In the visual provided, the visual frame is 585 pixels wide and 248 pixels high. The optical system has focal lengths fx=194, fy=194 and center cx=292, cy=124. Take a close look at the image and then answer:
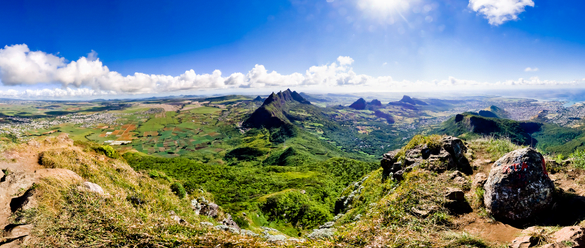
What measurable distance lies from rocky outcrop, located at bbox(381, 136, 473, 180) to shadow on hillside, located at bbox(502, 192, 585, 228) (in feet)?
21.5

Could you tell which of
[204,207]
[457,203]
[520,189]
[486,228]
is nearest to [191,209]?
[204,207]

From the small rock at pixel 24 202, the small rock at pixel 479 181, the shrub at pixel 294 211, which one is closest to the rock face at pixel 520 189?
the small rock at pixel 479 181

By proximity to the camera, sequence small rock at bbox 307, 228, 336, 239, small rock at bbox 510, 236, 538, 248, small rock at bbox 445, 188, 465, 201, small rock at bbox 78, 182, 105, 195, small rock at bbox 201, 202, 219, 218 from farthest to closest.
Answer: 1. small rock at bbox 201, 202, 219, 218
2. small rock at bbox 307, 228, 336, 239
3. small rock at bbox 78, 182, 105, 195
4. small rock at bbox 445, 188, 465, 201
5. small rock at bbox 510, 236, 538, 248

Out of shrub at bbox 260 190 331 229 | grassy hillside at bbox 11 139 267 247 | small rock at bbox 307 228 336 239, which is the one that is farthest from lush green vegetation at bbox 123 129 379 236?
small rock at bbox 307 228 336 239

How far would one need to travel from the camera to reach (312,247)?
30.1 ft

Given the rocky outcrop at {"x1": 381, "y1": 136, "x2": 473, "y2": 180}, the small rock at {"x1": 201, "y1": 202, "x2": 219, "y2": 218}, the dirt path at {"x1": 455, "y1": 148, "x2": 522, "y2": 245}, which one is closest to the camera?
the dirt path at {"x1": 455, "y1": 148, "x2": 522, "y2": 245}

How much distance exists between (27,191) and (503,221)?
86.2 ft

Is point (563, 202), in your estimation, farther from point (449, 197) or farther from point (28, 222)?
point (28, 222)

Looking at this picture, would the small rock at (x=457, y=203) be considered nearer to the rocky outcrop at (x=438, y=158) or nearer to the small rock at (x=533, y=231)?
the small rock at (x=533, y=231)

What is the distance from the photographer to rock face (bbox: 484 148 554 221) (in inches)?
380

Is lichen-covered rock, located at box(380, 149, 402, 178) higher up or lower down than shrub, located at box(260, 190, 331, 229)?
higher up

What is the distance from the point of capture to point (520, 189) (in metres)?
9.96

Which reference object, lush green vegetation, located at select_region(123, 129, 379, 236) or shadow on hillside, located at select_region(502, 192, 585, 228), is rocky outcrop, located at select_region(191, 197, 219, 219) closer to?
lush green vegetation, located at select_region(123, 129, 379, 236)

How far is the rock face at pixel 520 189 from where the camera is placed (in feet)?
31.6
